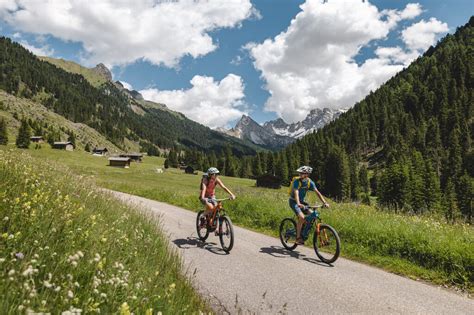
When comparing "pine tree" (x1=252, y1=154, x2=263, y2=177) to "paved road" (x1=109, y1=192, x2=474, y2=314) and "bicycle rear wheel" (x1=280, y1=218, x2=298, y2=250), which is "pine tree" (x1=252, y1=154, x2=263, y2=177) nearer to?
"bicycle rear wheel" (x1=280, y1=218, x2=298, y2=250)

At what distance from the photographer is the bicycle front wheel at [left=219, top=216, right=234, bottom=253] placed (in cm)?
1152

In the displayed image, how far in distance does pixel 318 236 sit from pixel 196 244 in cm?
457

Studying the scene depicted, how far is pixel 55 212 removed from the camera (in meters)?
4.92

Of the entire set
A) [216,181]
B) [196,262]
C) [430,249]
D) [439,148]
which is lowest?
[196,262]

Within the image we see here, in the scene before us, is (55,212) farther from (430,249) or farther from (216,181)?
(430,249)

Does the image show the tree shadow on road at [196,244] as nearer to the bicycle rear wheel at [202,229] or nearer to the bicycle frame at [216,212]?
the bicycle rear wheel at [202,229]

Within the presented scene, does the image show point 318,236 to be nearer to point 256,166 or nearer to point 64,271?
point 64,271

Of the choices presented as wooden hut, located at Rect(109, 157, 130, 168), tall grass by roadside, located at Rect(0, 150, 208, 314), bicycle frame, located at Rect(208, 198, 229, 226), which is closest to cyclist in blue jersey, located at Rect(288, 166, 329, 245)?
bicycle frame, located at Rect(208, 198, 229, 226)

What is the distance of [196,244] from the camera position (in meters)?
12.4

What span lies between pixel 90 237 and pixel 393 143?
184570 mm

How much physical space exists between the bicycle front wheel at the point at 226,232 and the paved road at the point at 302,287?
11.7 inches

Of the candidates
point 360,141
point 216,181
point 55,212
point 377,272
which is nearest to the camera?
point 55,212

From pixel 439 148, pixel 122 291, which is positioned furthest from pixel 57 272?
pixel 439 148

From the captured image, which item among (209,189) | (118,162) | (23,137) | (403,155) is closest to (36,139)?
(23,137)
